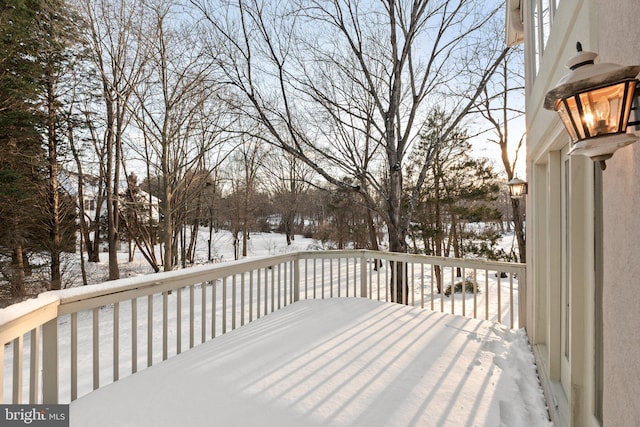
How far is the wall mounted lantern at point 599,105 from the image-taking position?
87 cm

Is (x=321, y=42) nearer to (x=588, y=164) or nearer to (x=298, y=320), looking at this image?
(x=298, y=320)

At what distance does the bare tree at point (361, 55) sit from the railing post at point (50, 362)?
4.50 meters

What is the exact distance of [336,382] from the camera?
2.29 metres

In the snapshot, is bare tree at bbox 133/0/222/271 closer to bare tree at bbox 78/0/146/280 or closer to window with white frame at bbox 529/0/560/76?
bare tree at bbox 78/0/146/280

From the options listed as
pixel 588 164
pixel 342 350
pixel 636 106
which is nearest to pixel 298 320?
pixel 342 350

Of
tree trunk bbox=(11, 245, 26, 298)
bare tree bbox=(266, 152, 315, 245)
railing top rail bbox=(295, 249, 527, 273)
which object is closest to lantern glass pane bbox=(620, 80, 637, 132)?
railing top rail bbox=(295, 249, 527, 273)

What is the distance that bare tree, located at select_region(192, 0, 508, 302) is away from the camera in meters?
5.70

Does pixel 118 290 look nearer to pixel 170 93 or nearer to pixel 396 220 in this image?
pixel 396 220

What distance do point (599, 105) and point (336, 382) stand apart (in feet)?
7.09

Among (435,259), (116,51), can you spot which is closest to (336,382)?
(435,259)

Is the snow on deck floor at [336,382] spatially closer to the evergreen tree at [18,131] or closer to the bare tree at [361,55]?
the bare tree at [361,55]

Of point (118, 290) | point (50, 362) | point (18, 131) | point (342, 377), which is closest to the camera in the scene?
point (50, 362)

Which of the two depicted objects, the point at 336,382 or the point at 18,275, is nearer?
the point at 336,382

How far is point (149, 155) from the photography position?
30.5ft
